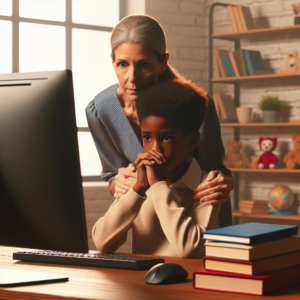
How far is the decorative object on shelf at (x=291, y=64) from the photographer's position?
3791 mm

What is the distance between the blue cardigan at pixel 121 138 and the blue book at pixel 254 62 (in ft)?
7.97

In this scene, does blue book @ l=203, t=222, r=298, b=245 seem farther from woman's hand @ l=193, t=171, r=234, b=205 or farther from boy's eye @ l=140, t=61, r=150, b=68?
boy's eye @ l=140, t=61, r=150, b=68

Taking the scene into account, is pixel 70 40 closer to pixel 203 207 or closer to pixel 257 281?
pixel 203 207

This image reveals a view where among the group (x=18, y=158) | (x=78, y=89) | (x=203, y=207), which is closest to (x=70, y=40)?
(x=78, y=89)

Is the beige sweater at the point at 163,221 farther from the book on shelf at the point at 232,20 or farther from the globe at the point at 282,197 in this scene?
the book on shelf at the point at 232,20

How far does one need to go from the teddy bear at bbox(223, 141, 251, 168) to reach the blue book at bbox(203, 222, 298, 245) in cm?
309

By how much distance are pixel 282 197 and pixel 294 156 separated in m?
0.33

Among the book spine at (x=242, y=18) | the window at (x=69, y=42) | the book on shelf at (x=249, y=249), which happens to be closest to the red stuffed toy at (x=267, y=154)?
the book spine at (x=242, y=18)

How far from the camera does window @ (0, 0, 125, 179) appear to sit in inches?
144

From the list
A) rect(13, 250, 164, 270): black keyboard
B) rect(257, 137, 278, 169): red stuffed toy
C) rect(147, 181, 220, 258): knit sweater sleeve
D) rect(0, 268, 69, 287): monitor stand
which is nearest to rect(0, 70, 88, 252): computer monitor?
rect(0, 268, 69, 287): monitor stand

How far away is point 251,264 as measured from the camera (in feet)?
2.69

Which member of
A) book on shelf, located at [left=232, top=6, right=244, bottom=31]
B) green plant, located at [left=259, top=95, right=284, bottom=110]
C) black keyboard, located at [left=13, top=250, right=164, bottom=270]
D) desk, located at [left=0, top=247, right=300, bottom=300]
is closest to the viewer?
desk, located at [left=0, top=247, right=300, bottom=300]

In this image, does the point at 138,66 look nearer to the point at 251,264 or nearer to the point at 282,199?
the point at 251,264

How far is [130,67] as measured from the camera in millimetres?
1446
